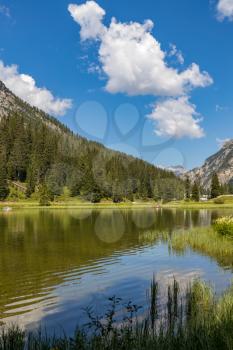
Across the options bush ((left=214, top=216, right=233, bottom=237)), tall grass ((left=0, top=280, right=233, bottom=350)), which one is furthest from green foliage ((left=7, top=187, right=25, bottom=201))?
tall grass ((left=0, top=280, right=233, bottom=350))

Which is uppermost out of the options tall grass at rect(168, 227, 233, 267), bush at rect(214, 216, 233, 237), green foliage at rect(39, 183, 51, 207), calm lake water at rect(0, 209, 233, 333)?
green foliage at rect(39, 183, 51, 207)

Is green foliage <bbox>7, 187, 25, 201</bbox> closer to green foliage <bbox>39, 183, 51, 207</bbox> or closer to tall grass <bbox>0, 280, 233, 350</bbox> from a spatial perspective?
green foliage <bbox>39, 183, 51, 207</bbox>

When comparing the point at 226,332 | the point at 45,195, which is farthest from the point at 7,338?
the point at 45,195

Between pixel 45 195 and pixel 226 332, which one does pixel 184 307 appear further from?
pixel 45 195

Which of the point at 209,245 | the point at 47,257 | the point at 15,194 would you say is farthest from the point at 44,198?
the point at 47,257

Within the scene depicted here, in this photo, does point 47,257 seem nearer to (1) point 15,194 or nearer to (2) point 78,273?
(2) point 78,273

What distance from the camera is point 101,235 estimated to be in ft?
178

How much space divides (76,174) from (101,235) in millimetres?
139184

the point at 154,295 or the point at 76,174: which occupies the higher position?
the point at 76,174

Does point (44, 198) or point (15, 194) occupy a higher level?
point (15, 194)

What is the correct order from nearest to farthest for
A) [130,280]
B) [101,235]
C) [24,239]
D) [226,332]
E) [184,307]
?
[226,332]
[184,307]
[130,280]
[24,239]
[101,235]

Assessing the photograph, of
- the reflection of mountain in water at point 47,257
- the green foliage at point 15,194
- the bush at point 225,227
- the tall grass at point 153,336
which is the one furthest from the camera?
the green foliage at point 15,194

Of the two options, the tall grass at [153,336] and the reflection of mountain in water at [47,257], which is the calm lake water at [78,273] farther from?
the tall grass at [153,336]

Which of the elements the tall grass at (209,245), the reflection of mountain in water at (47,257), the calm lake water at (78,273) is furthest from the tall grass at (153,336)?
the tall grass at (209,245)
